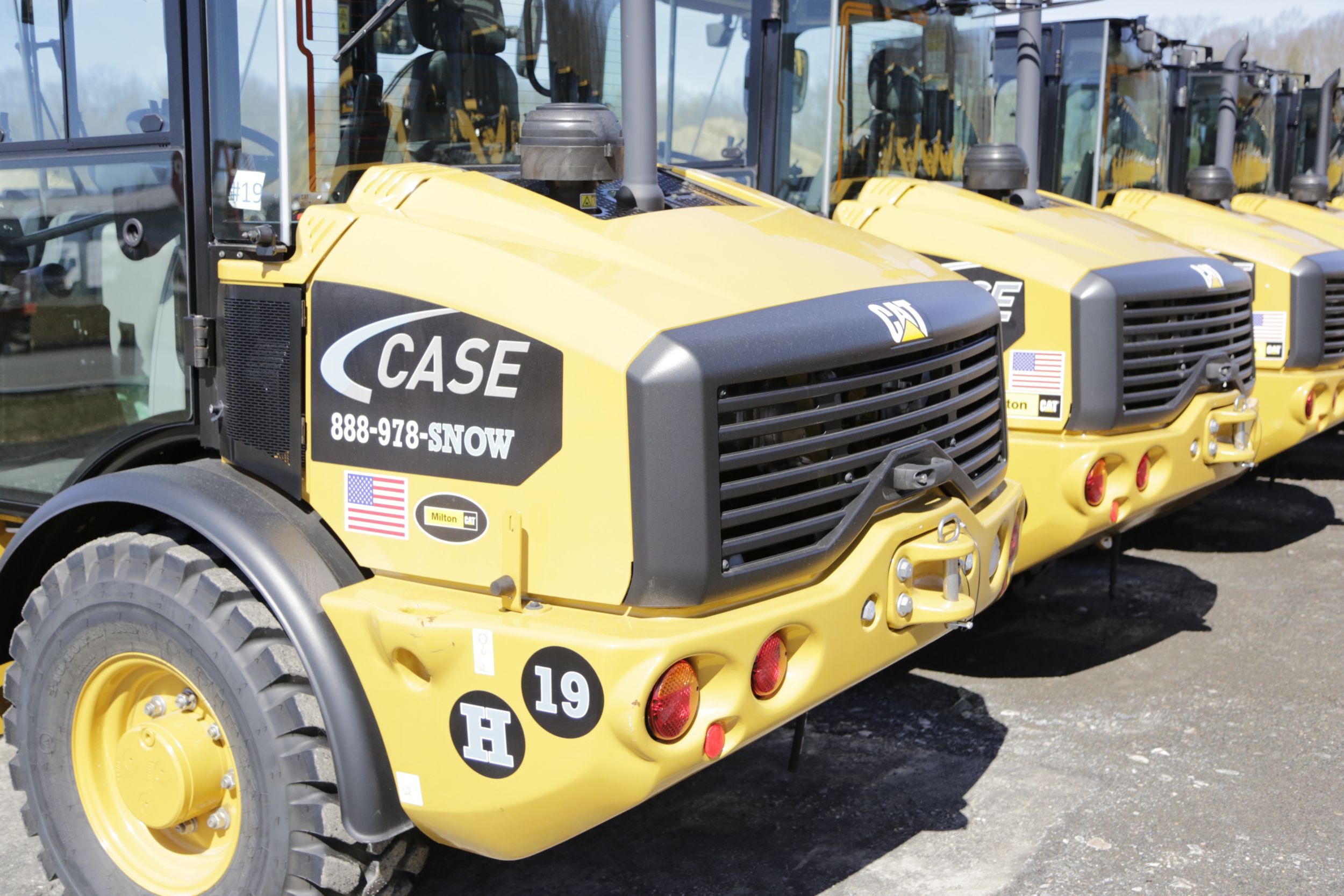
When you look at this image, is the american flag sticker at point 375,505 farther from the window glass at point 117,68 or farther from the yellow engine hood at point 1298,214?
the yellow engine hood at point 1298,214

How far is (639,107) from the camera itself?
3.26m

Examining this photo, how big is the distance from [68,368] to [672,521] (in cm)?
199

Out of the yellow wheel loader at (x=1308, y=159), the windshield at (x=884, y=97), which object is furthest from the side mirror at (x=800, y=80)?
the yellow wheel loader at (x=1308, y=159)

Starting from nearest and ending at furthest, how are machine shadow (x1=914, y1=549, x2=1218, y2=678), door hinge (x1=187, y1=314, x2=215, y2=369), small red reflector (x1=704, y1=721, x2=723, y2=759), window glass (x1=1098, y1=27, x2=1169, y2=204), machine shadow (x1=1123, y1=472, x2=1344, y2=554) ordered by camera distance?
small red reflector (x1=704, y1=721, x2=723, y2=759) < door hinge (x1=187, y1=314, x2=215, y2=369) < machine shadow (x1=914, y1=549, x2=1218, y2=678) < machine shadow (x1=1123, y1=472, x2=1344, y2=554) < window glass (x1=1098, y1=27, x2=1169, y2=204)

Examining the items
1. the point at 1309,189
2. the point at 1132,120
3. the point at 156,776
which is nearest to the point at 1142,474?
the point at 156,776

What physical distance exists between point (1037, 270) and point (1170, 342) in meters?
0.57

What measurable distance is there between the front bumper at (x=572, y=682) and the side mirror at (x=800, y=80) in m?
2.76

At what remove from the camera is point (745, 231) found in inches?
137

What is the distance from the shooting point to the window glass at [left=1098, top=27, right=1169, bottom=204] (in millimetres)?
8047

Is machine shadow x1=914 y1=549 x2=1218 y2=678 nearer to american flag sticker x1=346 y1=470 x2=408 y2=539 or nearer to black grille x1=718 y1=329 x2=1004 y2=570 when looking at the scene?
black grille x1=718 y1=329 x2=1004 y2=570

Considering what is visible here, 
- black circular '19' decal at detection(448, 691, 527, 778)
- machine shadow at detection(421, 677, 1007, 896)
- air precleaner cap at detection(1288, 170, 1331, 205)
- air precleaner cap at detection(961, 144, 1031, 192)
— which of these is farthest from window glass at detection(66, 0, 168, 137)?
air precleaner cap at detection(1288, 170, 1331, 205)

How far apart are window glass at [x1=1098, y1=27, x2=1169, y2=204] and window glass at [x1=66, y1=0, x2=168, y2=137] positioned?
5.88m

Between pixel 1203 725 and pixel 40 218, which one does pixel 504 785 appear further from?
pixel 1203 725

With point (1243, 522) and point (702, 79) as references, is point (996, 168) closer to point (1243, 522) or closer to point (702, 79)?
point (702, 79)
